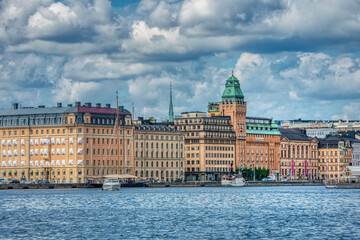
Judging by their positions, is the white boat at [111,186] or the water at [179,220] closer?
the water at [179,220]

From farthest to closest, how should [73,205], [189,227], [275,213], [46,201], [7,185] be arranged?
[7,185] → [46,201] → [73,205] → [275,213] → [189,227]

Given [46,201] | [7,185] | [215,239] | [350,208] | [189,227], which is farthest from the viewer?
[7,185]

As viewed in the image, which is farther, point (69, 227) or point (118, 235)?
point (69, 227)

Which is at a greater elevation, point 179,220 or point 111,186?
point 111,186

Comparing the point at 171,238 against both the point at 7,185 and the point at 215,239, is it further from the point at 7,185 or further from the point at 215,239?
the point at 7,185

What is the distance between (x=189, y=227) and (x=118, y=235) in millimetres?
9132

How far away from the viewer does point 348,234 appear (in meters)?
79.6

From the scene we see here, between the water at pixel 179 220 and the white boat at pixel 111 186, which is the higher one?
the white boat at pixel 111 186

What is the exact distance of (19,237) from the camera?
78688 mm

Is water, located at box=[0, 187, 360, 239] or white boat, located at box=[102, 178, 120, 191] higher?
white boat, located at box=[102, 178, 120, 191]

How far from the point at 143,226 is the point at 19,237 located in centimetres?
1418

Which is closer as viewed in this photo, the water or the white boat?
the water

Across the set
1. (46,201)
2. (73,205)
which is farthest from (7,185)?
(73,205)

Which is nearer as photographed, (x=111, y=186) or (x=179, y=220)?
(x=179, y=220)
